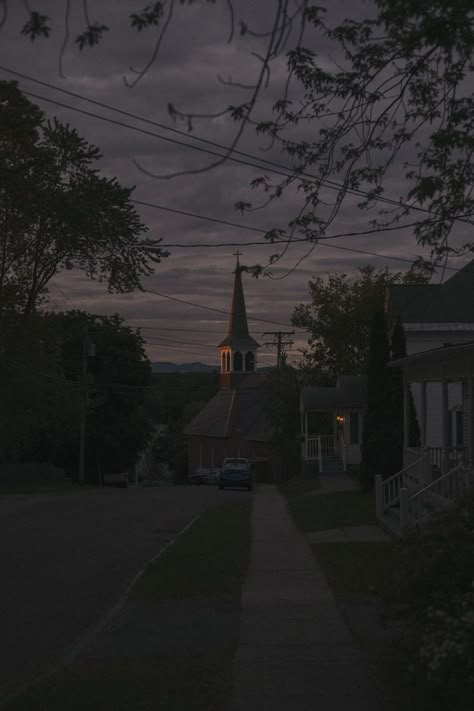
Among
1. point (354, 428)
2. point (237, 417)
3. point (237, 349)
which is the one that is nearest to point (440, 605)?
point (354, 428)

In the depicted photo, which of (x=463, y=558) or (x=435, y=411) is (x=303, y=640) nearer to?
(x=463, y=558)

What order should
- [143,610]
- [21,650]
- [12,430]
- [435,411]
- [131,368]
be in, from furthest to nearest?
[131,368]
[12,430]
[435,411]
[143,610]
[21,650]

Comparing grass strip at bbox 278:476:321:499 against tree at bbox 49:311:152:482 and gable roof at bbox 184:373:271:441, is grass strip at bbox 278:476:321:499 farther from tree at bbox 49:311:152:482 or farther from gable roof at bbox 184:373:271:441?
gable roof at bbox 184:373:271:441

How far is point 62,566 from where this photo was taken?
1490 centimetres

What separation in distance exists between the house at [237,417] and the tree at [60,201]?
40996 mm

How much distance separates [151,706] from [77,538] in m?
12.3

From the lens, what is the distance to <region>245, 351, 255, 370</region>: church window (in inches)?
3671

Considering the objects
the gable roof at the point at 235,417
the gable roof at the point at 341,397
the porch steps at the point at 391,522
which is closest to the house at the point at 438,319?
the gable roof at the point at 341,397

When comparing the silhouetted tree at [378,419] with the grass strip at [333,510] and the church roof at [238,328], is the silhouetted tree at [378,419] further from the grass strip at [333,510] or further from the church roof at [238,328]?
the church roof at [238,328]

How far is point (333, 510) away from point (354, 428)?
19.5 metres

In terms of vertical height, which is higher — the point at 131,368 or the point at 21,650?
the point at 131,368

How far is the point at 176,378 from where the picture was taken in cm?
14900

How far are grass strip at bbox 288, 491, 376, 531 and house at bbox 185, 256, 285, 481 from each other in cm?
2586

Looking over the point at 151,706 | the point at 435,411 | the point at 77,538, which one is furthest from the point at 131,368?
the point at 151,706
